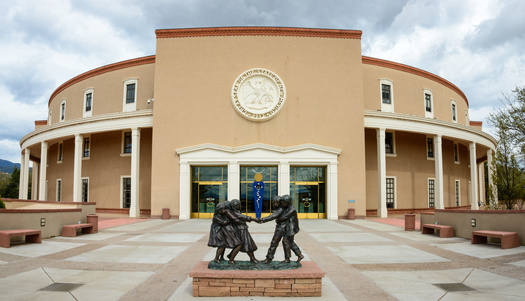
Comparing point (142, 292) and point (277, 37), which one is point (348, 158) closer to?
point (277, 37)

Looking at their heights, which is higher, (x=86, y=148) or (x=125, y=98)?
(x=125, y=98)

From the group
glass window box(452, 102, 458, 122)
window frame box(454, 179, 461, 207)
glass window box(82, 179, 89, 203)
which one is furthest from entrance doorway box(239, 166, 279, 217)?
glass window box(452, 102, 458, 122)

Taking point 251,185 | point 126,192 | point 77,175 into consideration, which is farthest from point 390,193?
point 77,175

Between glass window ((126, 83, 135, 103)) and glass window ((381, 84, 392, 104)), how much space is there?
20269 millimetres

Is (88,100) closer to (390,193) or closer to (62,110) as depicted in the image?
(62,110)

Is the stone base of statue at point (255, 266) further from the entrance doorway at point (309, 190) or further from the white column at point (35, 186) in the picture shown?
the white column at point (35, 186)

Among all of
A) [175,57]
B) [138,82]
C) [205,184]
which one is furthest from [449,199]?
[138,82]

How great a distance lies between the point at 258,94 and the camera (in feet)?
83.8

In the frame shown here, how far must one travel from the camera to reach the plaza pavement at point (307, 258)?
7.16 meters

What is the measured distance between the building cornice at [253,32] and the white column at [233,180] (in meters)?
9.00

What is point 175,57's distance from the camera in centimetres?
2620

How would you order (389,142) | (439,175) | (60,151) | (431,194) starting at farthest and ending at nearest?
(60,151) < (431,194) < (389,142) < (439,175)

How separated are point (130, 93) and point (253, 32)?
1195 cm

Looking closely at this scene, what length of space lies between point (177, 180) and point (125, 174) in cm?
722
